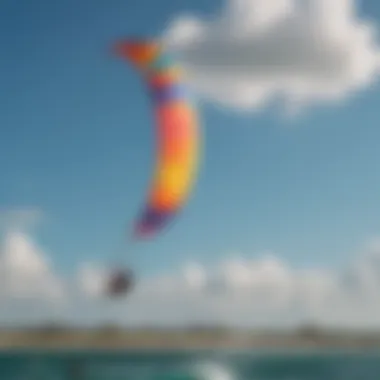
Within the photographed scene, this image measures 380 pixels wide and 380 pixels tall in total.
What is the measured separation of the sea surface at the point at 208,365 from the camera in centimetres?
6312

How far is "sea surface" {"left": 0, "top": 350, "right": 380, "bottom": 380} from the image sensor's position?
63.1 metres

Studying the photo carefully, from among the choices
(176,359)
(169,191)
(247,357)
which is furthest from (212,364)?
(169,191)

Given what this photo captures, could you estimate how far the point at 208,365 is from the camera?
63875mm

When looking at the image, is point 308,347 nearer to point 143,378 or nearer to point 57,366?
point 57,366

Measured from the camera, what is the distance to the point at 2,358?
3418 inches

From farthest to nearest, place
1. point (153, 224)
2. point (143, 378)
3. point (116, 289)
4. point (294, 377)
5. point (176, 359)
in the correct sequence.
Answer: point (294, 377) < point (176, 359) < point (143, 378) < point (153, 224) < point (116, 289)

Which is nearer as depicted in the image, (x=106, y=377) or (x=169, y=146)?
(x=169, y=146)

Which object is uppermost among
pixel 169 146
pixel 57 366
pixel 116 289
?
pixel 57 366

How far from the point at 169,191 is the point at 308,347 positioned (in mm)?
54823

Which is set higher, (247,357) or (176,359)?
(247,357)

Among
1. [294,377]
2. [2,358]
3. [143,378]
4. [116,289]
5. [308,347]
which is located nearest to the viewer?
[116,289]

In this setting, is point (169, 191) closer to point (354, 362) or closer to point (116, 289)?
point (116, 289)

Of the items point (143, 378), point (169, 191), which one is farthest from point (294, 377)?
point (169, 191)

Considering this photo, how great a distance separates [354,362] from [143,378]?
31.3 metres
